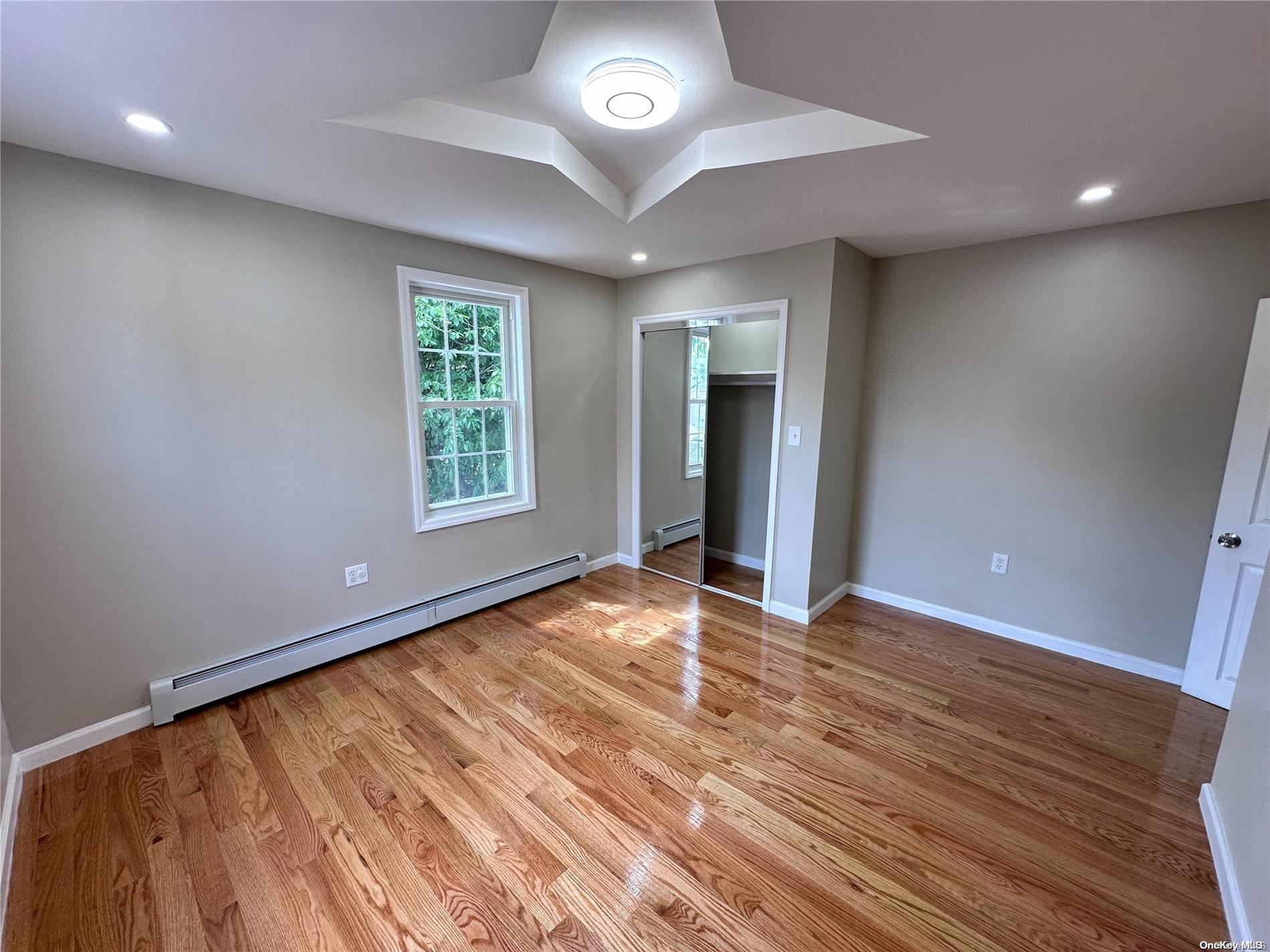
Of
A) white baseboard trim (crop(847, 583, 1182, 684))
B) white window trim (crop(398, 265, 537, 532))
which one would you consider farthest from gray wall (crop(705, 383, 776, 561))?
white window trim (crop(398, 265, 537, 532))

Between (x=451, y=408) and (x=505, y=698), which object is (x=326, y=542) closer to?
(x=451, y=408)

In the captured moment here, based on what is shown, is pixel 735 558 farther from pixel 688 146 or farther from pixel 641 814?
pixel 688 146

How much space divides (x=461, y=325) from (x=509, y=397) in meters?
0.55

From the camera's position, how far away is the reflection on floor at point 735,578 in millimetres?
3561

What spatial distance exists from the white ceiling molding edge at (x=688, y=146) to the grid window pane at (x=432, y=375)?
141 centimetres

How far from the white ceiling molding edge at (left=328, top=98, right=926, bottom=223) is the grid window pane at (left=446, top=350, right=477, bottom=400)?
146cm

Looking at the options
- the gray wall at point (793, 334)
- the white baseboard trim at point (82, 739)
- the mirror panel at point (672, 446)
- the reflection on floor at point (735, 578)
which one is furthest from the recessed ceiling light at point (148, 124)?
the reflection on floor at point (735, 578)

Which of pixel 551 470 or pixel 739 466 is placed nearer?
pixel 551 470

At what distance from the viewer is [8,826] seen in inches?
61.0

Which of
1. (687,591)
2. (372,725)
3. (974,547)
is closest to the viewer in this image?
(372,725)

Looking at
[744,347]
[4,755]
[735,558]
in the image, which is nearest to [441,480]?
[4,755]

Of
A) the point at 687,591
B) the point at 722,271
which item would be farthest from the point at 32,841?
the point at 722,271

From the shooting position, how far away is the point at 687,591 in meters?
3.62

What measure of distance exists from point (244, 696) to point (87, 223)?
2086 mm
